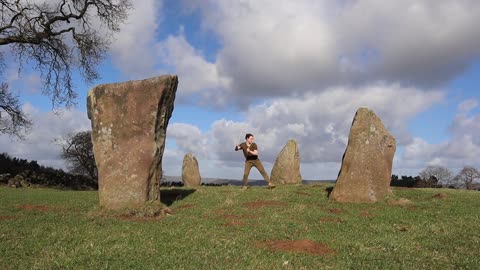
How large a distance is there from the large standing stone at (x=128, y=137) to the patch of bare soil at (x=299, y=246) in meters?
6.25

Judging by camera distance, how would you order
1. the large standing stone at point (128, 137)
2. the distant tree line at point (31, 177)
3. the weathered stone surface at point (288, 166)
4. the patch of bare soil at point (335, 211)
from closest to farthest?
the patch of bare soil at point (335, 211) → the large standing stone at point (128, 137) → the distant tree line at point (31, 177) → the weathered stone surface at point (288, 166)

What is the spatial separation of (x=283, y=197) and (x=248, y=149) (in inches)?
202

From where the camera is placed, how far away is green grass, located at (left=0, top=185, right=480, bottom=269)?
7.76 m

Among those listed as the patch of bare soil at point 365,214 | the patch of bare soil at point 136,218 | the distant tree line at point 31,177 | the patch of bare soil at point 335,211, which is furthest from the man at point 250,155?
the distant tree line at point 31,177

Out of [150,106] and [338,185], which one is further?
[338,185]

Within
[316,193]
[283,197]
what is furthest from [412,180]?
[283,197]

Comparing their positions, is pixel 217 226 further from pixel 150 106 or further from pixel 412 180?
A: pixel 412 180

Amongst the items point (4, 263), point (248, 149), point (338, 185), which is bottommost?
point (4, 263)

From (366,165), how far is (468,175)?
77.5 ft

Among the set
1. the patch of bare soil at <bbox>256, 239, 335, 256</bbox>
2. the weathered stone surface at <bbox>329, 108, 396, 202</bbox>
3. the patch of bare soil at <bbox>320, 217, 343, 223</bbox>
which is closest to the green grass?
the patch of bare soil at <bbox>320, 217, 343, 223</bbox>

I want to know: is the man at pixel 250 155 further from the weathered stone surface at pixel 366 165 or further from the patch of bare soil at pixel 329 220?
the patch of bare soil at pixel 329 220

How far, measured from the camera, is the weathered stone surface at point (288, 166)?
1304 inches

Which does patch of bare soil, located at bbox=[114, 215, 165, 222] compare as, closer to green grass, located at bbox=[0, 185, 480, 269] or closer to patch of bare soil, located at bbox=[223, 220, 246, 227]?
green grass, located at bbox=[0, 185, 480, 269]

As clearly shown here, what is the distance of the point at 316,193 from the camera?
1992cm
